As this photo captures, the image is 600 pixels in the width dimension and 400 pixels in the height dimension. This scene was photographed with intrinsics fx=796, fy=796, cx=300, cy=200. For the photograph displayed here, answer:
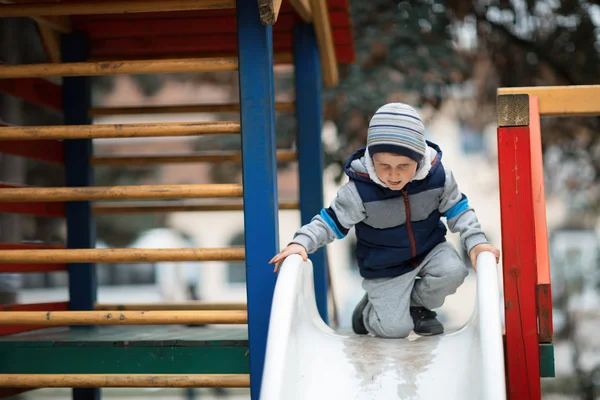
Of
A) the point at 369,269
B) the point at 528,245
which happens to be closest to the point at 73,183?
the point at 369,269

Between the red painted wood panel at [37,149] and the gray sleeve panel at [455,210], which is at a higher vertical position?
the red painted wood panel at [37,149]

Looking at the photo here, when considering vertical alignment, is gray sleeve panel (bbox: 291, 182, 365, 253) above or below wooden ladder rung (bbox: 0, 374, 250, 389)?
above

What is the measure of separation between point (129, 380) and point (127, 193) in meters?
0.74

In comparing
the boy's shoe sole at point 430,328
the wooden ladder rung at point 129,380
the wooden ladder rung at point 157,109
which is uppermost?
the wooden ladder rung at point 157,109

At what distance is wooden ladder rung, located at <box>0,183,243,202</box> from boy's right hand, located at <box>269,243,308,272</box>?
0.31 metres

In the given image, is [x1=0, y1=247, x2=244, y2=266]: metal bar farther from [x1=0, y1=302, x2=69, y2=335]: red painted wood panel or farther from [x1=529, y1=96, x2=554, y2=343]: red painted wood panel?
[x1=529, y1=96, x2=554, y2=343]: red painted wood panel

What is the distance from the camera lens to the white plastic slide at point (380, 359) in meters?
2.42

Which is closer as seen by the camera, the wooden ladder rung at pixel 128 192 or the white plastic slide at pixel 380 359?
the white plastic slide at pixel 380 359

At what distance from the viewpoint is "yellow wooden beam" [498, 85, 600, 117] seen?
2.83 metres

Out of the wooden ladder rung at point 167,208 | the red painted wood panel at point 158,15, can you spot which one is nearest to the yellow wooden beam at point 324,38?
the red painted wood panel at point 158,15

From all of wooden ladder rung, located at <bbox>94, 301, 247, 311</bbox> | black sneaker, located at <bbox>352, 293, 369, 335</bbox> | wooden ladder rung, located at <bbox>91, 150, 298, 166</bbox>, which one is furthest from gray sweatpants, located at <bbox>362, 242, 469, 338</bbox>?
wooden ladder rung, located at <bbox>91, 150, 298, 166</bbox>

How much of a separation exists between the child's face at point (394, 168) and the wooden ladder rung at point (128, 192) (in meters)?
0.55

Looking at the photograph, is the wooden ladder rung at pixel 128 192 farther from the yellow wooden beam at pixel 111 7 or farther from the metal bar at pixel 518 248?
the metal bar at pixel 518 248

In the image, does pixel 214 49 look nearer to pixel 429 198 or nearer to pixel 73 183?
pixel 73 183
